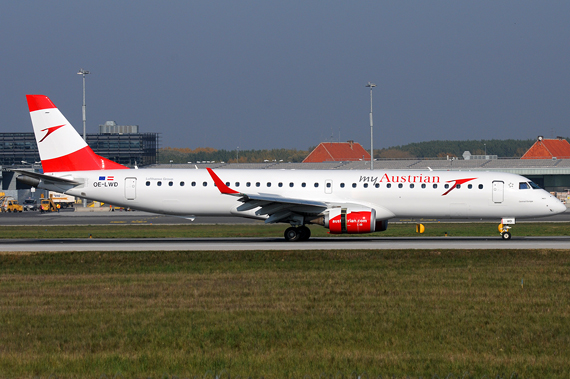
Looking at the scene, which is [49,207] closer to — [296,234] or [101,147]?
[101,147]

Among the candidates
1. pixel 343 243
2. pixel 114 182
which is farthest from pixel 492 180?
pixel 114 182

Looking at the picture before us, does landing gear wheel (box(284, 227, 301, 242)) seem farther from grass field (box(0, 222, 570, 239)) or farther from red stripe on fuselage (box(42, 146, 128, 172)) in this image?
red stripe on fuselage (box(42, 146, 128, 172))

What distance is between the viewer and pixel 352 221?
27391 mm

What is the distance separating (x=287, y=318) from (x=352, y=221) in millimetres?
14751

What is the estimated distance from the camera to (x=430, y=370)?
9391 millimetres

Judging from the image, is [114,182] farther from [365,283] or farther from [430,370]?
[430,370]

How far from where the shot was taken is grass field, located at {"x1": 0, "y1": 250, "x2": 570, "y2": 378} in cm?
981

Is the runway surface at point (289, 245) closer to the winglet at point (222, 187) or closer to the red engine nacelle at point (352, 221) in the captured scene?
the red engine nacelle at point (352, 221)

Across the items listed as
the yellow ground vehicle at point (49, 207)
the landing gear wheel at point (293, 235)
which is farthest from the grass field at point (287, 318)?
the yellow ground vehicle at point (49, 207)

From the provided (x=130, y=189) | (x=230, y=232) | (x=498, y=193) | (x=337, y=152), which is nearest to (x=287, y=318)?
(x=130, y=189)

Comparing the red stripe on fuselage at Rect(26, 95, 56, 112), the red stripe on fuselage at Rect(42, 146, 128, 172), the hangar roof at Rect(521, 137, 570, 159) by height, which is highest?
the hangar roof at Rect(521, 137, 570, 159)

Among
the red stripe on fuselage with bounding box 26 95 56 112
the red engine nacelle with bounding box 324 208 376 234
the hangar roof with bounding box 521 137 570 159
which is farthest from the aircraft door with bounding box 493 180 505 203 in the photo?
the hangar roof with bounding box 521 137 570 159

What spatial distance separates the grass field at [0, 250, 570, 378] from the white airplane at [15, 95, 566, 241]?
8033 mm

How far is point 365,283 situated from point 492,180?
15087mm
